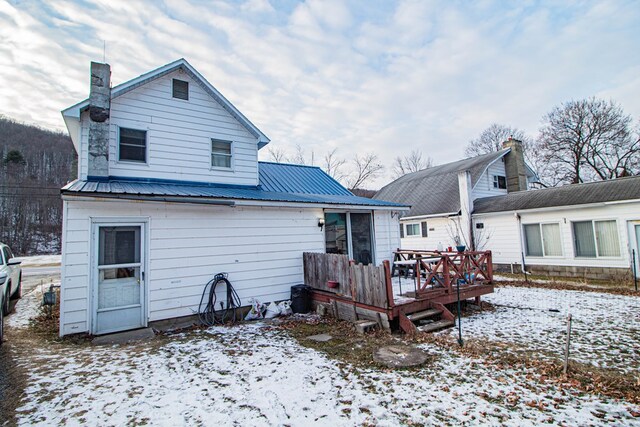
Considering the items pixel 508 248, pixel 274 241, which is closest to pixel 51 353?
pixel 274 241

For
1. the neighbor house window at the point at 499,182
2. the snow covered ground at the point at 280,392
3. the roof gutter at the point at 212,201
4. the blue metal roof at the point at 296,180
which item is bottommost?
the snow covered ground at the point at 280,392

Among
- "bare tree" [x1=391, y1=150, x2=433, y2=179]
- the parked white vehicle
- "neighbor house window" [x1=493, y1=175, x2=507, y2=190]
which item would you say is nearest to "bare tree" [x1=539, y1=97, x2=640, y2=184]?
"neighbor house window" [x1=493, y1=175, x2=507, y2=190]

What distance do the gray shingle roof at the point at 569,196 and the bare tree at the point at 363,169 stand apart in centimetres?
2093

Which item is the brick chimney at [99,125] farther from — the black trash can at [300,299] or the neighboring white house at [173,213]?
the black trash can at [300,299]

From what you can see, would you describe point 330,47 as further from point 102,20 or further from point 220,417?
point 220,417

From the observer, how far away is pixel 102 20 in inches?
332

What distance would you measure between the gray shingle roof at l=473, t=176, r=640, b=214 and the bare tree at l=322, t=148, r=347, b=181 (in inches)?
829

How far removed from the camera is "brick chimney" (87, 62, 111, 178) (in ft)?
24.3

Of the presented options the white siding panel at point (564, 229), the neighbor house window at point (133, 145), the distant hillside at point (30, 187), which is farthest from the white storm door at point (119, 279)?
the distant hillside at point (30, 187)

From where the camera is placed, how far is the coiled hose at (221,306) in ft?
23.8

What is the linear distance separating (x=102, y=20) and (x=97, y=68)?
1.82 m

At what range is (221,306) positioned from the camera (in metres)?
7.55

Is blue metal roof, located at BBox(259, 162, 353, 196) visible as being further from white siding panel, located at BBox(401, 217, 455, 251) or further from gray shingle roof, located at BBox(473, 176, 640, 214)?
gray shingle roof, located at BBox(473, 176, 640, 214)

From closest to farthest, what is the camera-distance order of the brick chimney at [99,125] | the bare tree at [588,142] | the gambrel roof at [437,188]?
the brick chimney at [99,125] < the gambrel roof at [437,188] < the bare tree at [588,142]
